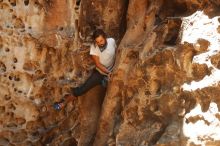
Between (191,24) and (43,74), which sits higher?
(191,24)

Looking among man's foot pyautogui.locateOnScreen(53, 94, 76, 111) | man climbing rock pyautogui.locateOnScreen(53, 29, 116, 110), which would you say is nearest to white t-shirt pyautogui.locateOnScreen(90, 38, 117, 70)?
man climbing rock pyautogui.locateOnScreen(53, 29, 116, 110)

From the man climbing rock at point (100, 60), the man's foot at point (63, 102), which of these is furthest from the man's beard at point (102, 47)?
the man's foot at point (63, 102)

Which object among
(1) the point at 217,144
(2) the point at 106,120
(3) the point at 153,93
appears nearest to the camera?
(1) the point at 217,144

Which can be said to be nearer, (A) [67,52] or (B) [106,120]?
(B) [106,120]

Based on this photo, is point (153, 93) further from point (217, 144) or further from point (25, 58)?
point (25, 58)

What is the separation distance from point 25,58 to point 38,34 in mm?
274

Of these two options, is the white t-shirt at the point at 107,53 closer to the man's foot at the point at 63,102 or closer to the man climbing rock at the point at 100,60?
the man climbing rock at the point at 100,60

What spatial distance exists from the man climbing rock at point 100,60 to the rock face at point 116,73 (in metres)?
0.09

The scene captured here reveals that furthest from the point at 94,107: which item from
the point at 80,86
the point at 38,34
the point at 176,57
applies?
the point at 176,57

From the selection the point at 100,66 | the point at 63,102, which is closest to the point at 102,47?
the point at 100,66

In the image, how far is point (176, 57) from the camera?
3.46 m

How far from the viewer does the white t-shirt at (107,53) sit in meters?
4.03

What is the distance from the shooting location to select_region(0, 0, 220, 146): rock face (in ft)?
10.8

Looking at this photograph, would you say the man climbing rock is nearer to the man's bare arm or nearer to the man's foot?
the man's bare arm
